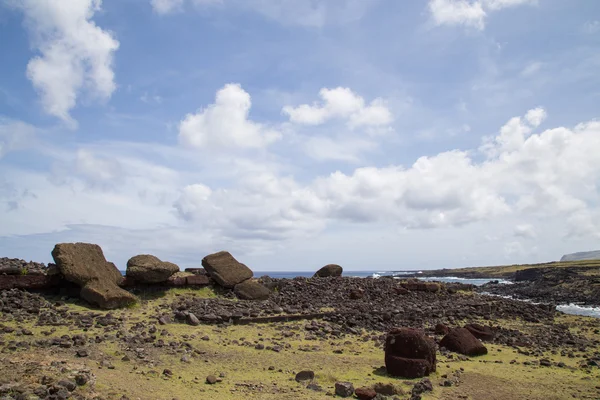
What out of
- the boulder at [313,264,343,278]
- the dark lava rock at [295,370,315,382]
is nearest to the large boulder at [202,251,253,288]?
the boulder at [313,264,343,278]

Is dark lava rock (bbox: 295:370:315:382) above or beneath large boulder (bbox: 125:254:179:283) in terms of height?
beneath

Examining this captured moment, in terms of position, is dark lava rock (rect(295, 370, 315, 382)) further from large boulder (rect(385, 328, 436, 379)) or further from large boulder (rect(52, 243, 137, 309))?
large boulder (rect(52, 243, 137, 309))

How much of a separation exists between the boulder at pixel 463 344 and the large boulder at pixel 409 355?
2.54 m

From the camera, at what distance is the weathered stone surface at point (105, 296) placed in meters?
13.1

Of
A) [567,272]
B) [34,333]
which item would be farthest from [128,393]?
[567,272]

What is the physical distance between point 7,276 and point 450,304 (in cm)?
1726

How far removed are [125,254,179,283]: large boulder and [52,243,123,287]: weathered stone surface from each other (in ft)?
1.61

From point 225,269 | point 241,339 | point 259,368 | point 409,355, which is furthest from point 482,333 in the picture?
point 225,269

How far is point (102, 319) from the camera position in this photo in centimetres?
1162

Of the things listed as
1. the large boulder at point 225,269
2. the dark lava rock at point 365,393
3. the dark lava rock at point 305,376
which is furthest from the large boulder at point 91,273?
the dark lava rock at point 365,393

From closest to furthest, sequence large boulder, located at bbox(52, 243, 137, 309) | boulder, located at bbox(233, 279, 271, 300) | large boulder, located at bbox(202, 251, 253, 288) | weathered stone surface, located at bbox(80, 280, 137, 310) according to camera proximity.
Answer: weathered stone surface, located at bbox(80, 280, 137, 310)
large boulder, located at bbox(52, 243, 137, 309)
boulder, located at bbox(233, 279, 271, 300)
large boulder, located at bbox(202, 251, 253, 288)

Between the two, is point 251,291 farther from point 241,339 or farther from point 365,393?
point 365,393

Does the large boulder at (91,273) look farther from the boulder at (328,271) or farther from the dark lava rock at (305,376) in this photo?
the boulder at (328,271)

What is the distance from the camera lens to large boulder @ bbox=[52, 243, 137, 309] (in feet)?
43.4
